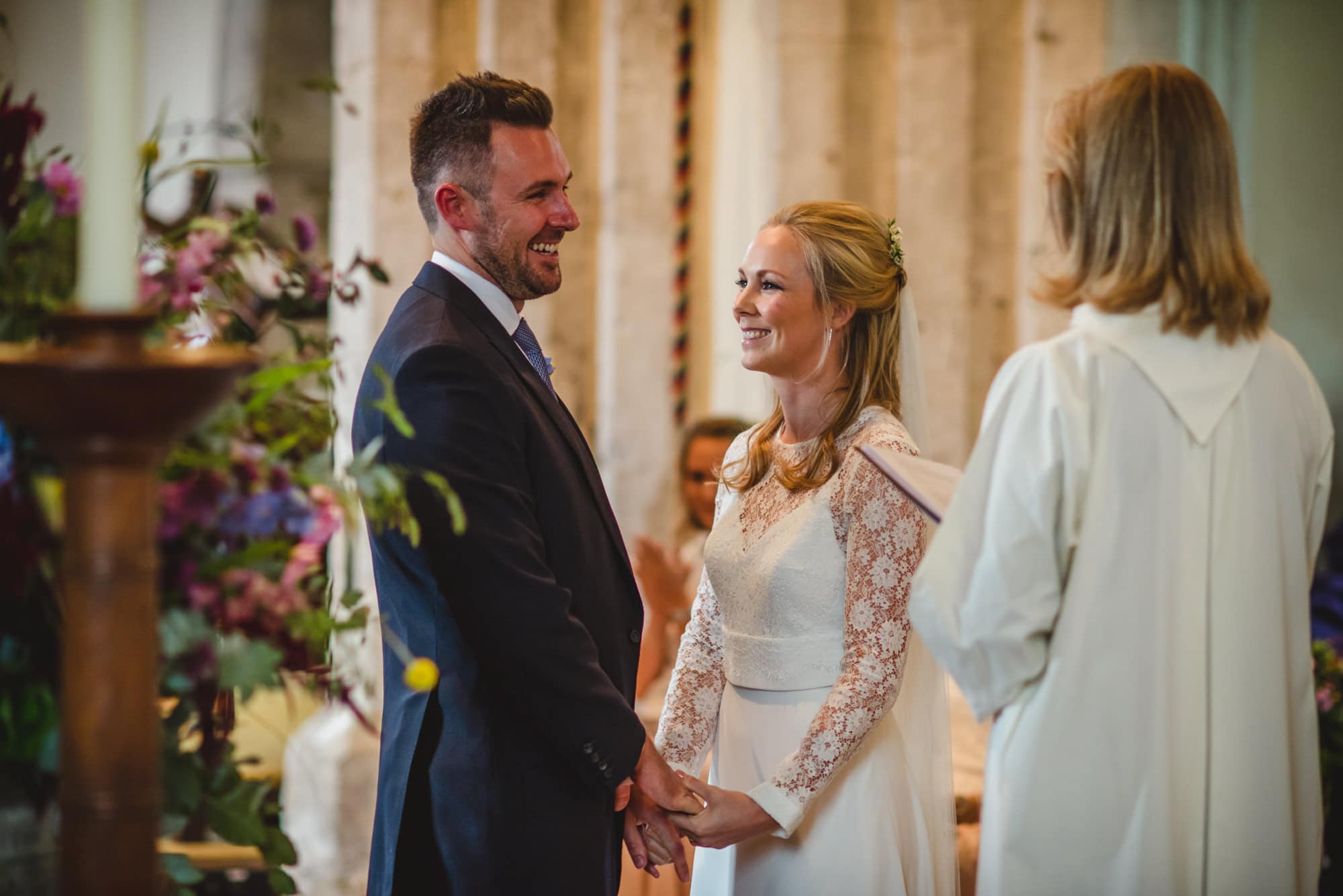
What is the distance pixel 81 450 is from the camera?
3.22 ft

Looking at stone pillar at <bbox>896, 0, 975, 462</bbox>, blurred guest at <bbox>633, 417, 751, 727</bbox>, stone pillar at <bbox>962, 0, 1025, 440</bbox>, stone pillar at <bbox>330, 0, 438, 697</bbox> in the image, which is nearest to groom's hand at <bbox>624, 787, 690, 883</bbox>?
blurred guest at <bbox>633, 417, 751, 727</bbox>

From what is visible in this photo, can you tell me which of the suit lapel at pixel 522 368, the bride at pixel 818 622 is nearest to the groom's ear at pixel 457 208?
the suit lapel at pixel 522 368

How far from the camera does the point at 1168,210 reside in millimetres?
1459

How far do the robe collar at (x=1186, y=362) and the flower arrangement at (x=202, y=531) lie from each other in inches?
32.6

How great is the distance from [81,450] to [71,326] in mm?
99

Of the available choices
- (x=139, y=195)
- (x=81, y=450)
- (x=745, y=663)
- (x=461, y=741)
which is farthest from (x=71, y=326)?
(x=745, y=663)

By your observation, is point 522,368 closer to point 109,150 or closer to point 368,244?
point 109,150

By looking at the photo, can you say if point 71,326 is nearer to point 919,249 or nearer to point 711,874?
point 711,874

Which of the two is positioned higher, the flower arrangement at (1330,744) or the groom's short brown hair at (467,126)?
the groom's short brown hair at (467,126)

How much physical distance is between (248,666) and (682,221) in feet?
11.5

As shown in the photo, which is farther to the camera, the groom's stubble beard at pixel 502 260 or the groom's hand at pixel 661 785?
the groom's stubble beard at pixel 502 260

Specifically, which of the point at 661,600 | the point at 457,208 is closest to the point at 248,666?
the point at 457,208

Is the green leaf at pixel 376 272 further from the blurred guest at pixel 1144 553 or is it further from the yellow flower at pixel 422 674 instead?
the blurred guest at pixel 1144 553

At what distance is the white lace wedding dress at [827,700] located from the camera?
1997 millimetres
